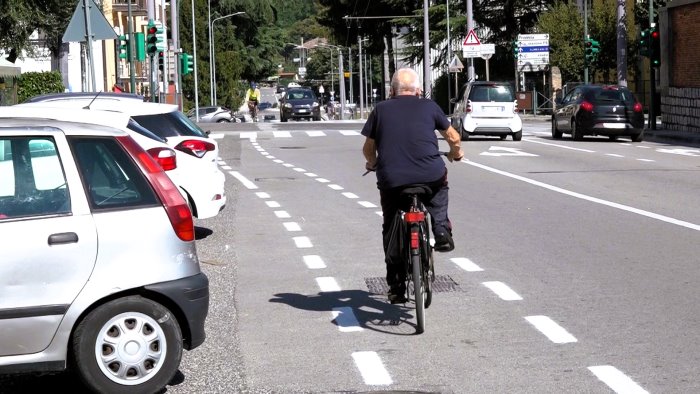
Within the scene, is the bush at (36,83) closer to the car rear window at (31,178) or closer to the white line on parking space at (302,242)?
the white line on parking space at (302,242)

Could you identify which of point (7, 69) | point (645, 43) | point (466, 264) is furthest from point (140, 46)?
point (466, 264)

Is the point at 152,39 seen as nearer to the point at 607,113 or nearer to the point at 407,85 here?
the point at 607,113

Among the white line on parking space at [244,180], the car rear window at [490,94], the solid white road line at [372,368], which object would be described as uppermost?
the car rear window at [490,94]

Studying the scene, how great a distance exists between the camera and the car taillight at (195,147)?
13609 millimetres

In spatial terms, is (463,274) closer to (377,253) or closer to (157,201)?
(377,253)

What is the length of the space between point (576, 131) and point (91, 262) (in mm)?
28935

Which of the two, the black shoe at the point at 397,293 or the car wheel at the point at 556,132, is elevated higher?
the car wheel at the point at 556,132

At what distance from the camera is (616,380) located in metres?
6.83

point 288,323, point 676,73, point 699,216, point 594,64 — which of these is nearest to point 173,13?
point 594,64

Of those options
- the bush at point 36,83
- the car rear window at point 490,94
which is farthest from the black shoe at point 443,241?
the bush at point 36,83

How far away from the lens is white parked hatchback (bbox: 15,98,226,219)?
13.4 meters

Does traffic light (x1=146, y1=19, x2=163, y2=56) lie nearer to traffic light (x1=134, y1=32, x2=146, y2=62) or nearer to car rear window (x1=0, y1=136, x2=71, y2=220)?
traffic light (x1=134, y1=32, x2=146, y2=62)

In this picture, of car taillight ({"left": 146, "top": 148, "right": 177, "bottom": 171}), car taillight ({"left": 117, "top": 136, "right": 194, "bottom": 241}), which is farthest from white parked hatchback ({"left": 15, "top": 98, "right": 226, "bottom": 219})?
car taillight ({"left": 117, "top": 136, "right": 194, "bottom": 241})

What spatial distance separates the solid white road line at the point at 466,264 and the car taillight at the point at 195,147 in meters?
3.36
